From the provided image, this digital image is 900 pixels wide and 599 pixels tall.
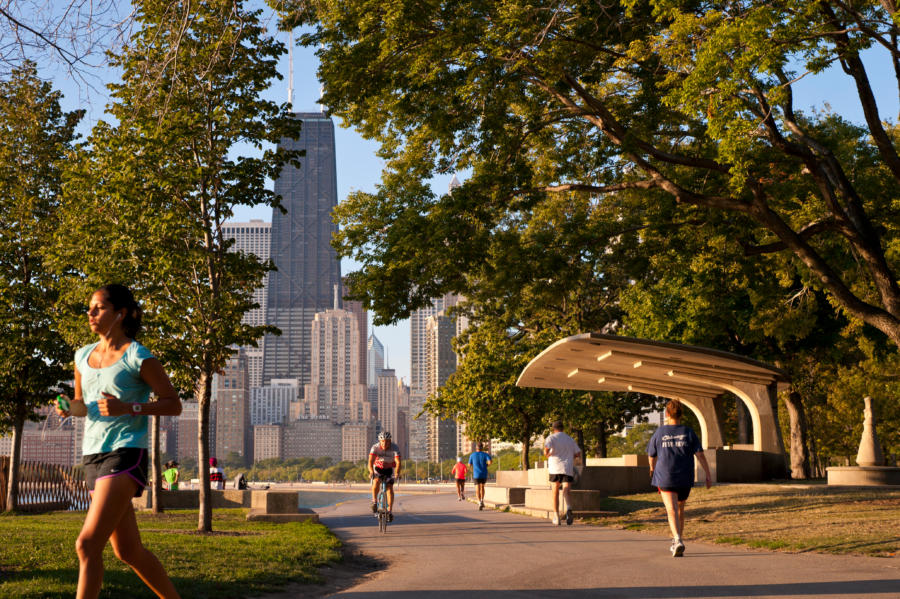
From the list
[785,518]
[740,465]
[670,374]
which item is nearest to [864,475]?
[740,465]

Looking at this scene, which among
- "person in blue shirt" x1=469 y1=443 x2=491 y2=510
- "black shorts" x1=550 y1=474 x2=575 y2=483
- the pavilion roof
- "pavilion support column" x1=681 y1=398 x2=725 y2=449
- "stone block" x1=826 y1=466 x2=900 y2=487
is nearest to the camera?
"black shorts" x1=550 y1=474 x2=575 y2=483

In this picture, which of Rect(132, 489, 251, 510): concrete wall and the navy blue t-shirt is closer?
the navy blue t-shirt

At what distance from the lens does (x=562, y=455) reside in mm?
15844

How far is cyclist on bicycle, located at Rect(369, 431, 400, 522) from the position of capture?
52.8 feet

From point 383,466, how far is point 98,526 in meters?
11.7

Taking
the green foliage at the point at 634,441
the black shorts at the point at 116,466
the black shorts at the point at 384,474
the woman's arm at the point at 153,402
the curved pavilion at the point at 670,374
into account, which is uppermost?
the curved pavilion at the point at 670,374

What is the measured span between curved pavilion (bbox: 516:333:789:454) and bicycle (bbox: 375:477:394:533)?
4.91m

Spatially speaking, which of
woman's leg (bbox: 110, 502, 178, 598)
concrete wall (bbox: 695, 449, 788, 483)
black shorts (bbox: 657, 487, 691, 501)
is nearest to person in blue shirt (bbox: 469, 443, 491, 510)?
concrete wall (bbox: 695, 449, 788, 483)

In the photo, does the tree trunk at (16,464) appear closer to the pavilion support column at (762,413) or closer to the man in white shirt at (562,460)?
the man in white shirt at (562,460)

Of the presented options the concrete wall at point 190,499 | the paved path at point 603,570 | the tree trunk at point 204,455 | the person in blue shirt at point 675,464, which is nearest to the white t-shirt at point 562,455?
the paved path at point 603,570

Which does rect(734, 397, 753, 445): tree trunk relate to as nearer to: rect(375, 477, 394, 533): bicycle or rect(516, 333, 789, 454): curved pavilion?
rect(516, 333, 789, 454): curved pavilion

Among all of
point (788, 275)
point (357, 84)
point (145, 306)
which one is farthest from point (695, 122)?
point (145, 306)

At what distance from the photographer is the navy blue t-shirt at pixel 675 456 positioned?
10.4 metres

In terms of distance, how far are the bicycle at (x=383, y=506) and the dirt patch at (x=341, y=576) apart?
358 centimetres
